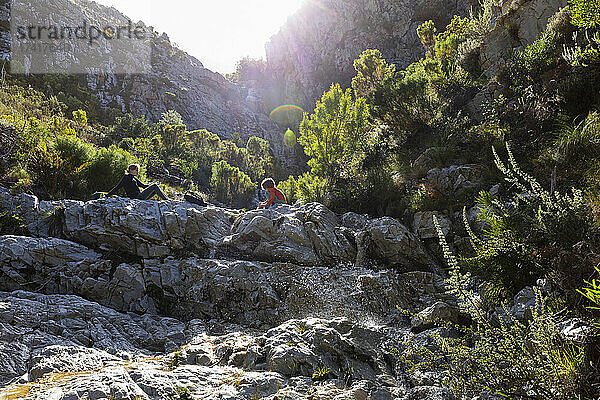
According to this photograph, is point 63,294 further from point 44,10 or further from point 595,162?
point 44,10

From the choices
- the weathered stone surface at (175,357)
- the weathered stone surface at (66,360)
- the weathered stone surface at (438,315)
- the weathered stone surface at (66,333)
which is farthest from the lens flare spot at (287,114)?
the weathered stone surface at (66,360)

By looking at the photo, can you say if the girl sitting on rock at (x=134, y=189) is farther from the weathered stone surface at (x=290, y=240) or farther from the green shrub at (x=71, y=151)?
the weathered stone surface at (x=290, y=240)

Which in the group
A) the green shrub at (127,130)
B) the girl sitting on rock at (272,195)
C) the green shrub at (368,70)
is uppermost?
the green shrub at (127,130)

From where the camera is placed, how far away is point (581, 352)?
5.58 feet

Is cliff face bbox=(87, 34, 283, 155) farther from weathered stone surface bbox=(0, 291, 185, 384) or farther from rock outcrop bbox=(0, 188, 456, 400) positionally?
weathered stone surface bbox=(0, 291, 185, 384)

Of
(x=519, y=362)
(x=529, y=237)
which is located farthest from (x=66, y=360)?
(x=529, y=237)

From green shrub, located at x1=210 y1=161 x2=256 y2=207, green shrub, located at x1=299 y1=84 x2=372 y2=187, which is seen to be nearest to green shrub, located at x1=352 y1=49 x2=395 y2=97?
green shrub, located at x1=299 y1=84 x2=372 y2=187

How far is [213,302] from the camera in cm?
540

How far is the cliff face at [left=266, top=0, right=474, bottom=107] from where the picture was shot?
88.9ft

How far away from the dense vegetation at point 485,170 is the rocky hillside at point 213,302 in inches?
18.3

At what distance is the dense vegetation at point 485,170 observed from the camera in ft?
6.17

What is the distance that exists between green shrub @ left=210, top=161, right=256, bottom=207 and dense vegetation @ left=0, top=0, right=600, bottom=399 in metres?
3.89

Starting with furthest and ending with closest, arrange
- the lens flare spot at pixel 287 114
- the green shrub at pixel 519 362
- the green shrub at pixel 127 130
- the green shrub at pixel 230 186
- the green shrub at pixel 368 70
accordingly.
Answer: the lens flare spot at pixel 287 114
the green shrub at pixel 127 130
the green shrub at pixel 230 186
the green shrub at pixel 368 70
the green shrub at pixel 519 362

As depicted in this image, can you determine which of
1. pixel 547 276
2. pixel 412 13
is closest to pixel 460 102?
pixel 547 276
